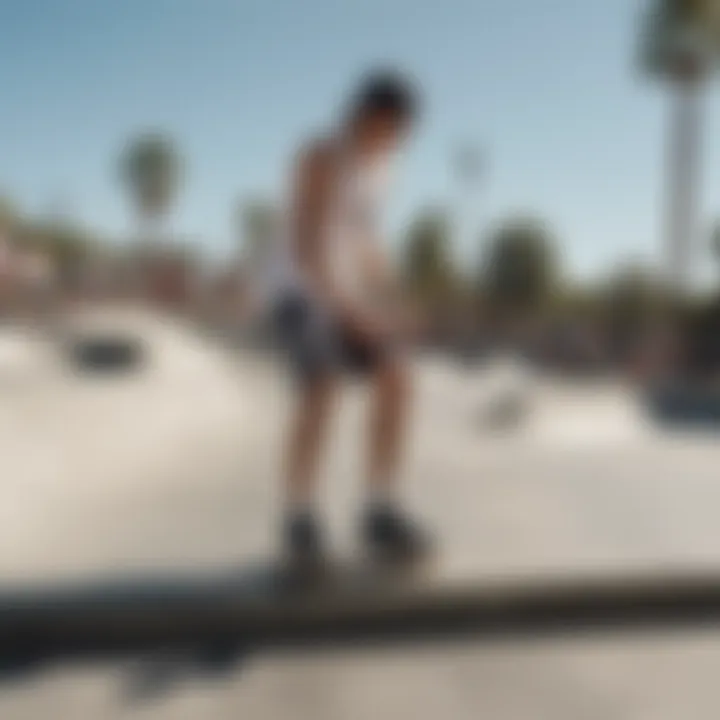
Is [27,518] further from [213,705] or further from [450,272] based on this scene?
[450,272]

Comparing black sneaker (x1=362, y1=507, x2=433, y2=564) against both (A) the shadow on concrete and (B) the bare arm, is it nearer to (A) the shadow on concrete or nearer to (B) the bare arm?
(B) the bare arm

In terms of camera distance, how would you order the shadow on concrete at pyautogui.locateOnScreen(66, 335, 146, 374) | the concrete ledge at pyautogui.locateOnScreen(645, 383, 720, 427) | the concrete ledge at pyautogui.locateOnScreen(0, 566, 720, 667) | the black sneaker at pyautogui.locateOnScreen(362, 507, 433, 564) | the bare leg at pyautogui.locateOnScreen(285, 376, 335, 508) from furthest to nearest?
the concrete ledge at pyautogui.locateOnScreen(645, 383, 720, 427) < the shadow on concrete at pyautogui.locateOnScreen(66, 335, 146, 374) < the black sneaker at pyautogui.locateOnScreen(362, 507, 433, 564) < the bare leg at pyautogui.locateOnScreen(285, 376, 335, 508) < the concrete ledge at pyautogui.locateOnScreen(0, 566, 720, 667)

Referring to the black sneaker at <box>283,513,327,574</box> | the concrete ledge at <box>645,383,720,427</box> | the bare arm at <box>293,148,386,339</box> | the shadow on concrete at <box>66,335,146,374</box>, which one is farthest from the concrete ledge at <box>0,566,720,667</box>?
the concrete ledge at <box>645,383,720,427</box>

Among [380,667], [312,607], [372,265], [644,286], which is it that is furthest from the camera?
[644,286]

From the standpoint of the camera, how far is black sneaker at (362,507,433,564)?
2787 mm

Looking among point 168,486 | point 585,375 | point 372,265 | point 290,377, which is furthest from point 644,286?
point 168,486

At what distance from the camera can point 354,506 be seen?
2.96m

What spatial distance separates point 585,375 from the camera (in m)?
3.68

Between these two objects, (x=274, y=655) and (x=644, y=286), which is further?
(x=644, y=286)

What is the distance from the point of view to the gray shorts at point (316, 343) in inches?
102

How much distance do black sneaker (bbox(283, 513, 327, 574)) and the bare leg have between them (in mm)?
52

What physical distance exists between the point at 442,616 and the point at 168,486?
1.52m

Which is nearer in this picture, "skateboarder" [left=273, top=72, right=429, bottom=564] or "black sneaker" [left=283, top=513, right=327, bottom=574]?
"skateboarder" [left=273, top=72, right=429, bottom=564]

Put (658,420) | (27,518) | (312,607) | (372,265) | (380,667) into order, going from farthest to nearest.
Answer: (658,420) < (27,518) < (372,265) < (312,607) < (380,667)
